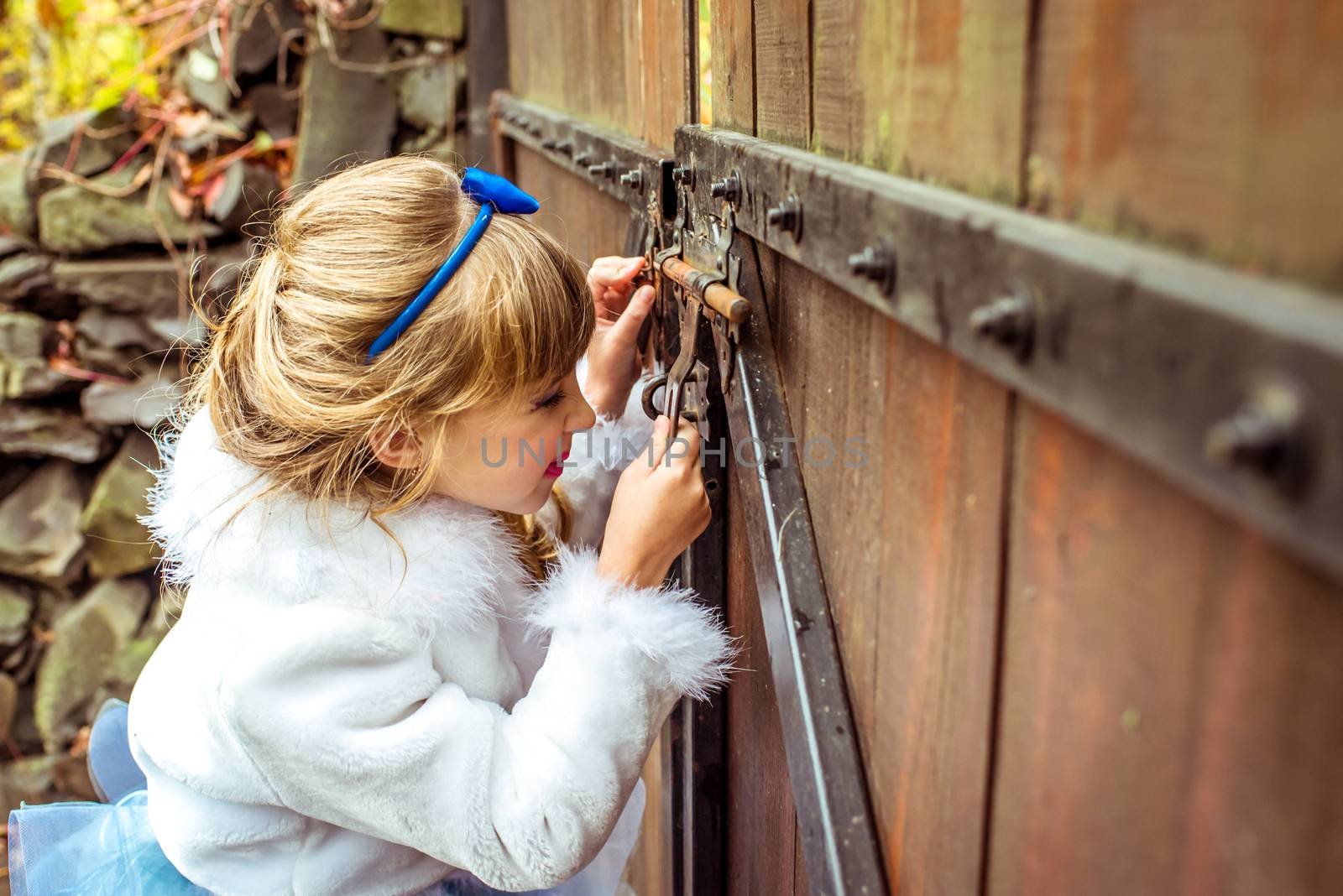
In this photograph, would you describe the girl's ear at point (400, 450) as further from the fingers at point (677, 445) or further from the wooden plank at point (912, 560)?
the wooden plank at point (912, 560)

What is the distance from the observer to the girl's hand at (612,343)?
1438 millimetres

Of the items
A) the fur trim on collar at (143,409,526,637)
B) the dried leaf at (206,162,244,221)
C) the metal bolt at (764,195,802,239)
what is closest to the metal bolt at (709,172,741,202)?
the metal bolt at (764,195,802,239)

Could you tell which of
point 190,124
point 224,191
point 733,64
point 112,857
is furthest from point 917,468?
point 190,124

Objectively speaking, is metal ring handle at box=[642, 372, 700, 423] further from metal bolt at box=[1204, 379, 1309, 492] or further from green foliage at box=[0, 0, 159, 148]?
green foliage at box=[0, 0, 159, 148]

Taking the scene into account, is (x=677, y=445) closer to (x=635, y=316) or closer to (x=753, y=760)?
(x=635, y=316)

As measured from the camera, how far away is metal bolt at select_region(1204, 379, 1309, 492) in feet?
1.08

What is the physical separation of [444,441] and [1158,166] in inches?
34.7

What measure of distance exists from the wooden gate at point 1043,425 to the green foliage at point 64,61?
336 cm

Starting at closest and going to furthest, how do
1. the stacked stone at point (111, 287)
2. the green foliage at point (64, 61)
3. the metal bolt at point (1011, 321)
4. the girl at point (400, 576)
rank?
the metal bolt at point (1011, 321)
the girl at point (400, 576)
the stacked stone at point (111, 287)
the green foliage at point (64, 61)

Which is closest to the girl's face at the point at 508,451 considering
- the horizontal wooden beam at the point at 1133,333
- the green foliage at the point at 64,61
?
the horizontal wooden beam at the point at 1133,333

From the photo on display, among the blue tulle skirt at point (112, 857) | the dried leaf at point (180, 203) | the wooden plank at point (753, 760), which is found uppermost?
the dried leaf at point (180, 203)

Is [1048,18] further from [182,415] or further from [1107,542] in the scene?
[182,415]

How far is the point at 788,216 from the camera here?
84 centimetres

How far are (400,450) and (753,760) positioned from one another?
0.54m
